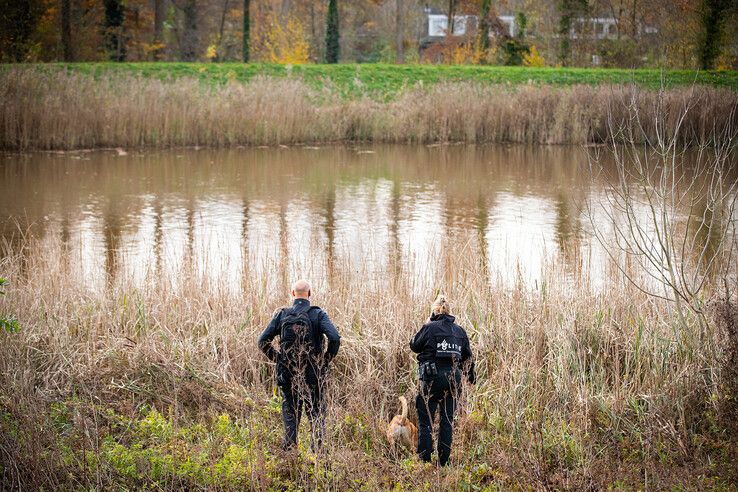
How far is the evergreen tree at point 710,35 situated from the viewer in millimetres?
33678

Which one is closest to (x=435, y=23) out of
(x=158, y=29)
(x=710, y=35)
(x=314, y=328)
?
(x=158, y=29)

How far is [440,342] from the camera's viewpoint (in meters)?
5.99

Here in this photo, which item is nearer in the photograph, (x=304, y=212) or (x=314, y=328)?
(x=314, y=328)

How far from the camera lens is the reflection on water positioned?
10.3m

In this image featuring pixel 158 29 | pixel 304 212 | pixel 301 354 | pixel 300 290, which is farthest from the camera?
pixel 158 29

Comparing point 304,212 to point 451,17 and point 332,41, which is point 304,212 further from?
point 451,17

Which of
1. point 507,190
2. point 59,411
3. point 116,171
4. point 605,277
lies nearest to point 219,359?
point 59,411

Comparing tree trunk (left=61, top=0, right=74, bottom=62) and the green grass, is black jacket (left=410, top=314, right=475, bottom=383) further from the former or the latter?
tree trunk (left=61, top=0, right=74, bottom=62)

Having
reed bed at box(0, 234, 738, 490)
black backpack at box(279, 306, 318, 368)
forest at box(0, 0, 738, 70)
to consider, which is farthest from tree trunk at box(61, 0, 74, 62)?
black backpack at box(279, 306, 318, 368)

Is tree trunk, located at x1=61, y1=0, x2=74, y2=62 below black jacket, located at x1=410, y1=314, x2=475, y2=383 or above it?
above

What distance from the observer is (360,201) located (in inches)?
683

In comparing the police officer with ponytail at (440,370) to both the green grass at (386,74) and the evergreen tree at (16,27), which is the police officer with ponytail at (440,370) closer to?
the green grass at (386,74)

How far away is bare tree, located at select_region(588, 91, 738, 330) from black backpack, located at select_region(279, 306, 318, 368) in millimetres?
2522

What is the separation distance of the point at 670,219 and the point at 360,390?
410 inches
